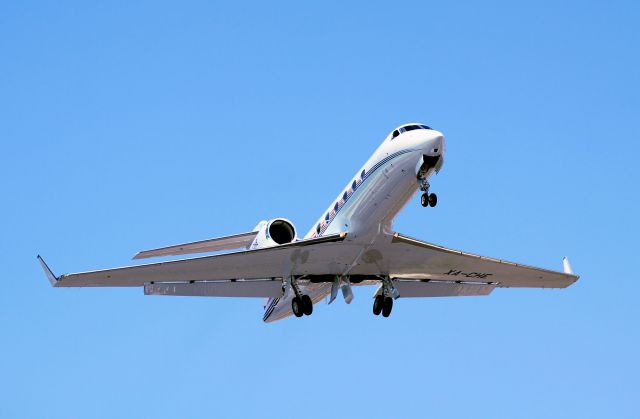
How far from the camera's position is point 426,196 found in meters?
28.1

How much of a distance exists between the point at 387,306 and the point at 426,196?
5.55 meters

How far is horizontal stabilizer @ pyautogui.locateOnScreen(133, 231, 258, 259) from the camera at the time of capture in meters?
34.4

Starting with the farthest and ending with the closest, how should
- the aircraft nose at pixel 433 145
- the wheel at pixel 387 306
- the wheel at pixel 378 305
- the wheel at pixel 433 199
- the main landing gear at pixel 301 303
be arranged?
the wheel at pixel 378 305
the wheel at pixel 387 306
the main landing gear at pixel 301 303
the wheel at pixel 433 199
the aircraft nose at pixel 433 145

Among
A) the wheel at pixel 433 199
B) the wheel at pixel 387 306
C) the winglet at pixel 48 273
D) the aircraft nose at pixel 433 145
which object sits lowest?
the winglet at pixel 48 273

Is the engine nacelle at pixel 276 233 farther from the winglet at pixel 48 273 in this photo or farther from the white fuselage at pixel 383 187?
the winglet at pixel 48 273

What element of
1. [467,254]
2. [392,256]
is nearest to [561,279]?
[467,254]

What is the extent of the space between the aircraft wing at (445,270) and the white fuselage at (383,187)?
1028 mm

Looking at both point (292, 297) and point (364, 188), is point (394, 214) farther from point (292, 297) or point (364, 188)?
point (292, 297)

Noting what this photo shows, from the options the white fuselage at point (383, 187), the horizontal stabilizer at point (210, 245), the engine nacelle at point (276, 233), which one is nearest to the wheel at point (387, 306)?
the white fuselage at point (383, 187)

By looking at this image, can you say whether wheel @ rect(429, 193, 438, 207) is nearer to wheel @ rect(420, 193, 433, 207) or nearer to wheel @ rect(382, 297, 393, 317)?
wheel @ rect(420, 193, 433, 207)

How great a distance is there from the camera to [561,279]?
35.6m

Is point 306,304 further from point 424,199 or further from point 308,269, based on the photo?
point 424,199

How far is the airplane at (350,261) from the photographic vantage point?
94.0 feet

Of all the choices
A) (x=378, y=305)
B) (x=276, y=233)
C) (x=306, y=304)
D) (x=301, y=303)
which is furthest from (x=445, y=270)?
(x=276, y=233)
